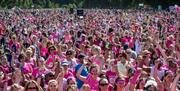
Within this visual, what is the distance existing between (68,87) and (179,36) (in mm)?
8620

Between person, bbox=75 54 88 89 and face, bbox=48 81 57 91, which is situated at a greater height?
person, bbox=75 54 88 89

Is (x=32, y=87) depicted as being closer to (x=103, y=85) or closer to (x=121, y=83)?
(x=103, y=85)

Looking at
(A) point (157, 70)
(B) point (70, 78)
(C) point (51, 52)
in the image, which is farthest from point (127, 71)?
(C) point (51, 52)

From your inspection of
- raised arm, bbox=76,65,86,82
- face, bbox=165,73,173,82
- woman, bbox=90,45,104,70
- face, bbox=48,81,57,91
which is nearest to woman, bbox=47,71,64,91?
face, bbox=48,81,57,91

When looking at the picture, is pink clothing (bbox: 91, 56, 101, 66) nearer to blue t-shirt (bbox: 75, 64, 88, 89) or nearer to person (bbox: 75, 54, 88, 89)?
person (bbox: 75, 54, 88, 89)

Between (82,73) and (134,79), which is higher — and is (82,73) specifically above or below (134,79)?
above

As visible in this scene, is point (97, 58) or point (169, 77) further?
point (97, 58)

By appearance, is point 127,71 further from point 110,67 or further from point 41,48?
point 41,48

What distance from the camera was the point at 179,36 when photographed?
54.1 ft

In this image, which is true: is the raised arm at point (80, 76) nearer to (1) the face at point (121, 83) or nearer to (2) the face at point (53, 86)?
(1) the face at point (121, 83)

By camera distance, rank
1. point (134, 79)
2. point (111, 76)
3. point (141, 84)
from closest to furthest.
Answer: point (141, 84)
point (134, 79)
point (111, 76)

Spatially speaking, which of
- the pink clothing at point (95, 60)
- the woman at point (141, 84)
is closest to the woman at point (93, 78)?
the woman at point (141, 84)

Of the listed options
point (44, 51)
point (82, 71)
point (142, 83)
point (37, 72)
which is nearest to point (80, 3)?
point (44, 51)

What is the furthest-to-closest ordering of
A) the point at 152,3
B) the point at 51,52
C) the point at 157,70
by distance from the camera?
the point at 152,3
the point at 51,52
the point at 157,70
